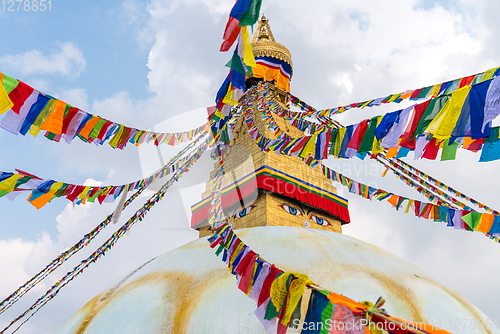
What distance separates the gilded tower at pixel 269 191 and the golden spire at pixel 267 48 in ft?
8.89

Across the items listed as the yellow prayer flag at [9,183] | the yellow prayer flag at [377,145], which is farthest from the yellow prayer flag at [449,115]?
the yellow prayer flag at [9,183]

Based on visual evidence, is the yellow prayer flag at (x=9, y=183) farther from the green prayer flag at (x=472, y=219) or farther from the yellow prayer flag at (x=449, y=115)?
the green prayer flag at (x=472, y=219)

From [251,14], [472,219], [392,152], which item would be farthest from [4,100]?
[472,219]

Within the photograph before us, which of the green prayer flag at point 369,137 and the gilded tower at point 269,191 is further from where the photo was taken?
the gilded tower at point 269,191

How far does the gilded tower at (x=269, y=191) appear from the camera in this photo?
6656mm

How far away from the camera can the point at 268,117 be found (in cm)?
829

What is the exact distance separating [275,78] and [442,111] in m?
8.20

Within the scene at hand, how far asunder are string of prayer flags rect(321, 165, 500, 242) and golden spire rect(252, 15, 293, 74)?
590 cm

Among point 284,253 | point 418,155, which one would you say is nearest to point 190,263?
point 284,253

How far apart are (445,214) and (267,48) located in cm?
779

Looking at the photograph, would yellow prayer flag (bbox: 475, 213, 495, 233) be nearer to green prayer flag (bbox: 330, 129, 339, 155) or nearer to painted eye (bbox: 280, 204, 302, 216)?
green prayer flag (bbox: 330, 129, 339, 155)

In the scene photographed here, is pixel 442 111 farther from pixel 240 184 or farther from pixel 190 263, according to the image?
pixel 240 184

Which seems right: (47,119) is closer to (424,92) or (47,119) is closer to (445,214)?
(424,92)

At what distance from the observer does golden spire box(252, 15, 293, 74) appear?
10633mm
